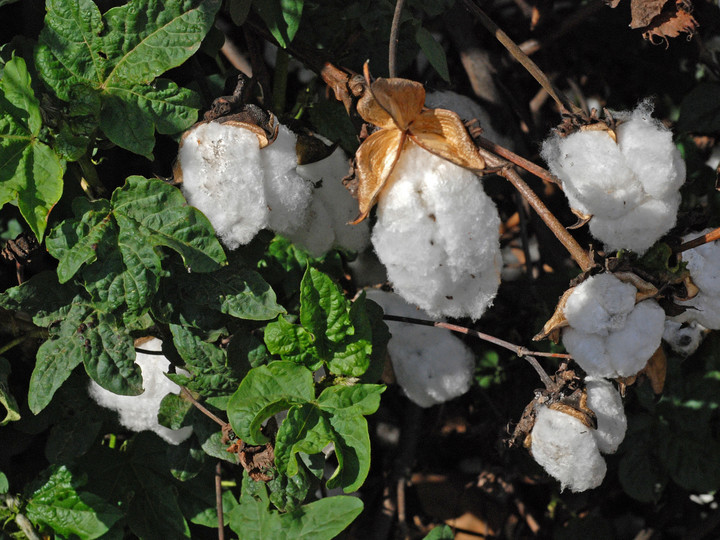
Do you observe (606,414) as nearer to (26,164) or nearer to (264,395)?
(264,395)

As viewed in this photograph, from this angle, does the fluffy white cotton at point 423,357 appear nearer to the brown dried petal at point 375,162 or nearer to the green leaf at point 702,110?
the brown dried petal at point 375,162

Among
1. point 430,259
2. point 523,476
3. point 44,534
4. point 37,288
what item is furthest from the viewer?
point 523,476

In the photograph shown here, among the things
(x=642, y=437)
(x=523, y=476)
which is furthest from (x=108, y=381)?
(x=642, y=437)

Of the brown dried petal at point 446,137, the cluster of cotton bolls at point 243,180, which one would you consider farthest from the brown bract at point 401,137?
the cluster of cotton bolls at point 243,180

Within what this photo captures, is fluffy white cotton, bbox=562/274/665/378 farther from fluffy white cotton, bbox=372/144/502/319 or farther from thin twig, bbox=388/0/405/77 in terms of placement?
thin twig, bbox=388/0/405/77

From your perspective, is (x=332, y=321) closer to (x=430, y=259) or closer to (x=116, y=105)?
(x=430, y=259)

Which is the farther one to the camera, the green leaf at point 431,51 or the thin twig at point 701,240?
the green leaf at point 431,51

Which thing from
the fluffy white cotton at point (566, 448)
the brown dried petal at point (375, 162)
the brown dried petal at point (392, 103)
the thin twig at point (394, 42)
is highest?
the thin twig at point (394, 42)
